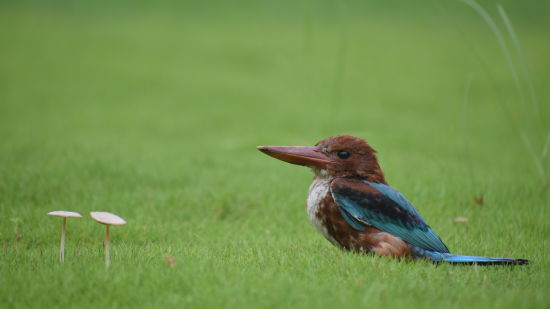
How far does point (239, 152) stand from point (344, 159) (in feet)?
13.9

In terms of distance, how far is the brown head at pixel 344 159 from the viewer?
4.07 metres

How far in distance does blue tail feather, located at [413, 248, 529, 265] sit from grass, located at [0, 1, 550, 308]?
7 cm

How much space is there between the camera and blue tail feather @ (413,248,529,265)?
356cm

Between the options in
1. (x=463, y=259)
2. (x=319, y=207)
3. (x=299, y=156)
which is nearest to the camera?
(x=463, y=259)

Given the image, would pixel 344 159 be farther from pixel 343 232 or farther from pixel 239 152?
pixel 239 152

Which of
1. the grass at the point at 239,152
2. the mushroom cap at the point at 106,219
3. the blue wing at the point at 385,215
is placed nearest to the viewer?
the mushroom cap at the point at 106,219

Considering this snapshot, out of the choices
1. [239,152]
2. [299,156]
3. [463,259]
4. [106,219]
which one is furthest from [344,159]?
[239,152]

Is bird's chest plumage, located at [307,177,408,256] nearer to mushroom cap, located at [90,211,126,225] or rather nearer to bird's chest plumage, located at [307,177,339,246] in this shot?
bird's chest plumage, located at [307,177,339,246]

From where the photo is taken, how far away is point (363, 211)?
377 centimetres

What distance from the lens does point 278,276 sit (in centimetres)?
338

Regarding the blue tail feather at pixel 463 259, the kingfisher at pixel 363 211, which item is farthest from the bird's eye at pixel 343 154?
the blue tail feather at pixel 463 259

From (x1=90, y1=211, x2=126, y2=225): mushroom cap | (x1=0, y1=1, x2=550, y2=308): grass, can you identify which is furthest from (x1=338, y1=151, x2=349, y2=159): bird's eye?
(x1=90, y1=211, x2=126, y2=225): mushroom cap

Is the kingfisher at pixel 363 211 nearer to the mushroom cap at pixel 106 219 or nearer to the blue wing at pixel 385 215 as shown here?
the blue wing at pixel 385 215

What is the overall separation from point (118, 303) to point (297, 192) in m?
3.11
